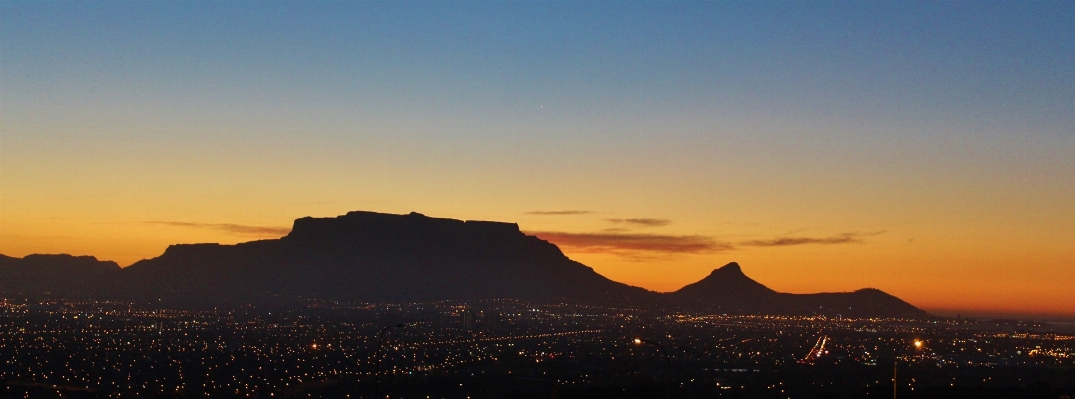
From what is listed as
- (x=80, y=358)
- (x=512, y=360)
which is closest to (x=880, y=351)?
(x=512, y=360)

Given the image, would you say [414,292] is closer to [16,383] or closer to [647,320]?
[647,320]

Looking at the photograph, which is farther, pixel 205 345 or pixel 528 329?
pixel 528 329

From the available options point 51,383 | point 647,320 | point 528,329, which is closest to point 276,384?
point 51,383

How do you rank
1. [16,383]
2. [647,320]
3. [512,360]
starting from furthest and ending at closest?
[647,320]
[512,360]
[16,383]

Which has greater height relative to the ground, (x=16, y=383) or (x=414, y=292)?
(x=414, y=292)

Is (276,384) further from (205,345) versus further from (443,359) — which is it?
(205,345)

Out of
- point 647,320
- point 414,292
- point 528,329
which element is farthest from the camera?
point 414,292
